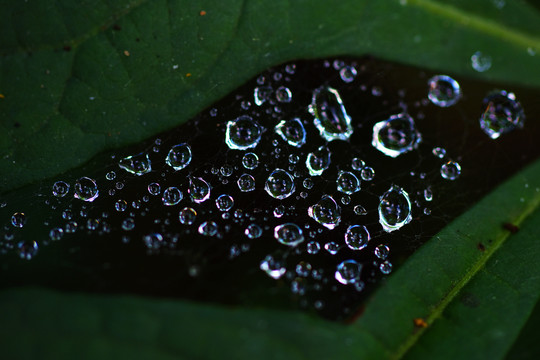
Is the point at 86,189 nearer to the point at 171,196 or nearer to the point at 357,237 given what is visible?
the point at 171,196

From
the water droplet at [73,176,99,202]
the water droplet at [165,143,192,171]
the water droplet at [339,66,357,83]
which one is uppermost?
the water droplet at [339,66,357,83]

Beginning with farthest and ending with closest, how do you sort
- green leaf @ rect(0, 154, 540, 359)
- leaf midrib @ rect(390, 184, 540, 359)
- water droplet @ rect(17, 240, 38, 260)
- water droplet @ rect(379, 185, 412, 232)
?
water droplet @ rect(379, 185, 412, 232), water droplet @ rect(17, 240, 38, 260), leaf midrib @ rect(390, 184, 540, 359), green leaf @ rect(0, 154, 540, 359)

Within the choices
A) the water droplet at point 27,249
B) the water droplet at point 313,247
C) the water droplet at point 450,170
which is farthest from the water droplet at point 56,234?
the water droplet at point 450,170

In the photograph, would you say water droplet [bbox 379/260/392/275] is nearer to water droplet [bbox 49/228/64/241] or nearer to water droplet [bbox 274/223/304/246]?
water droplet [bbox 274/223/304/246]

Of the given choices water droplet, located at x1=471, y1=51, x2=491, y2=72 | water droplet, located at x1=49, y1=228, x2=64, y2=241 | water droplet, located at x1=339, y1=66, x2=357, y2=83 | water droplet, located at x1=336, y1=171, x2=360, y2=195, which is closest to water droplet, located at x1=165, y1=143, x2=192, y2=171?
water droplet, located at x1=49, y1=228, x2=64, y2=241

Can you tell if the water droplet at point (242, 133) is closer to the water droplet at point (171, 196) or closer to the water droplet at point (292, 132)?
the water droplet at point (292, 132)

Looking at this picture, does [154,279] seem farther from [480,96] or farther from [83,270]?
[480,96]
